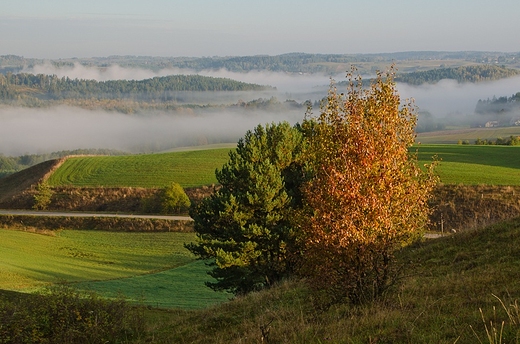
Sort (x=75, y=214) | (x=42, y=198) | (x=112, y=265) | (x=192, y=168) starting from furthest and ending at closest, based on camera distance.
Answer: (x=192, y=168)
(x=42, y=198)
(x=75, y=214)
(x=112, y=265)

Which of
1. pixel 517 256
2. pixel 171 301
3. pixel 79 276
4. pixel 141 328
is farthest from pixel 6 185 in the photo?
pixel 517 256

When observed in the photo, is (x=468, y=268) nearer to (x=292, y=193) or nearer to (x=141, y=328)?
(x=141, y=328)

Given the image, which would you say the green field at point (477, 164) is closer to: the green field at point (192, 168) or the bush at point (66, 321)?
the green field at point (192, 168)

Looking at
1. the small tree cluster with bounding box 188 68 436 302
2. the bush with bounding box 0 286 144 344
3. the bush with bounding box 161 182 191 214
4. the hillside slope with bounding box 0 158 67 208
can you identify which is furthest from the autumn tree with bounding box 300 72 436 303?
the hillside slope with bounding box 0 158 67 208

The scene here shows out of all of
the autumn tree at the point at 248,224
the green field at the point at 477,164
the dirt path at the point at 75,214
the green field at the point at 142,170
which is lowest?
the dirt path at the point at 75,214

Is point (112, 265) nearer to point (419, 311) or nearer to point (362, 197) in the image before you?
point (362, 197)

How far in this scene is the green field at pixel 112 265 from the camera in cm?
3394

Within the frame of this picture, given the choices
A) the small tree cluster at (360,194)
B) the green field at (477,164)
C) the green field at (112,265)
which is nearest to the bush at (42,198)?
the green field at (112,265)

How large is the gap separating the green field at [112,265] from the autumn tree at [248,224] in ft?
11.7

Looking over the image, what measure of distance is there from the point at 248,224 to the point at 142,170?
65842 millimetres

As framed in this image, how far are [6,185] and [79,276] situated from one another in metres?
58.9

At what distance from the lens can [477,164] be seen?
74.1 metres

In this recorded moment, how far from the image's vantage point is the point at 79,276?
3944cm

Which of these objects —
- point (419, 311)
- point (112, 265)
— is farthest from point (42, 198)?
point (419, 311)
